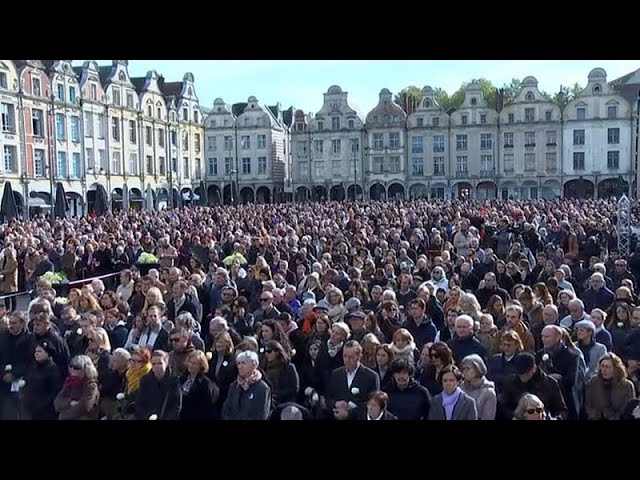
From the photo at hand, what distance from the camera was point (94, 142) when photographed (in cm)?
5028

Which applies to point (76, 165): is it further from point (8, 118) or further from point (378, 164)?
point (378, 164)

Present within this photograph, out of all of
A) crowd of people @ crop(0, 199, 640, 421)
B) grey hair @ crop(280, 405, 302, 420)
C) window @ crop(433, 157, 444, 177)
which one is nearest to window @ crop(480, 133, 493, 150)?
window @ crop(433, 157, 444, 177)

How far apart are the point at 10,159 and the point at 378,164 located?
30205 millimetres

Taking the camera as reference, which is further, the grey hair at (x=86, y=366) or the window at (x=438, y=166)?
the window at (x=438, y=166)

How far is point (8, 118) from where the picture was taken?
Result: 42219mm

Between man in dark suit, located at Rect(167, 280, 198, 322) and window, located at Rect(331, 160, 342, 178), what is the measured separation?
53416 mm

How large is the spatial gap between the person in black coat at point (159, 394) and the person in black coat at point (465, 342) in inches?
106

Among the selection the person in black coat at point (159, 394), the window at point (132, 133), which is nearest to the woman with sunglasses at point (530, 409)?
the person in black coat at point (159, 394)

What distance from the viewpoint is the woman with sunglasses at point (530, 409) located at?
209 inches

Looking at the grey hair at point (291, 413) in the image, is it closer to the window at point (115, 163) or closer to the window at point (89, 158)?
the window at point (89, 158)

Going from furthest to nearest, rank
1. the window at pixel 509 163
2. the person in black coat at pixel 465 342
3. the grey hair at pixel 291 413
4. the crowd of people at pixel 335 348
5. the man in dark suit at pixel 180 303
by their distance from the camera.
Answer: the window at pixel 509 163 → the man in dark suit at pixel 180 303 → the person in black coat at pixel 465 342 → the crowd of people at pixel 335 348 → the grey hair at pixel 291 413

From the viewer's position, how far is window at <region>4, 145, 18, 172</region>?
41.9 m

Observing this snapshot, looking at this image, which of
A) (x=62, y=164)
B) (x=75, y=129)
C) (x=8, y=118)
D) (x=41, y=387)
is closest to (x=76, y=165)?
(x=62, y=164)
